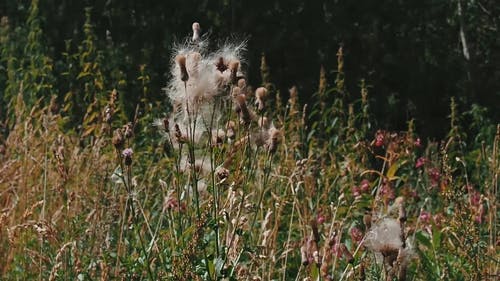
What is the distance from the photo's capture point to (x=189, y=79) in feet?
7.47

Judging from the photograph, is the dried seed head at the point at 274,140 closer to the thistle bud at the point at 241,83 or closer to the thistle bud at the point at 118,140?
the thistle bud at the point at 241,83

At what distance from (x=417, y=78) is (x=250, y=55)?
252 centimetres

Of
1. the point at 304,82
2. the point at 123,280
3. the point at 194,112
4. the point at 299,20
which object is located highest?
the point at 299,20

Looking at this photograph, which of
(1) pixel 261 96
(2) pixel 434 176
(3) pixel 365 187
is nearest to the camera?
(1) pixel 261 96

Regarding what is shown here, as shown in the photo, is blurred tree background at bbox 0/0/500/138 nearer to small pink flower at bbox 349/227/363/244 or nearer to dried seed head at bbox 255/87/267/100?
small pink flower at bbox 349/227/363/244

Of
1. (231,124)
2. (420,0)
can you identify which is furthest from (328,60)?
(231,124)

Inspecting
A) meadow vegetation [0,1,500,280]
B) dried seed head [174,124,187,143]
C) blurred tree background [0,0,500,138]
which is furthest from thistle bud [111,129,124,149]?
blurred tree background [0,0,500,138]

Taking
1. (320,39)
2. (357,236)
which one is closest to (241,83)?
(357,236)

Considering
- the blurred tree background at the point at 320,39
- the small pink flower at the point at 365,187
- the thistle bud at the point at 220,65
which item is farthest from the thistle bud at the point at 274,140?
the blurred tree background at the point at 320,39

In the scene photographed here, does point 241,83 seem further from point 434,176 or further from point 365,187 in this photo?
point 434,176

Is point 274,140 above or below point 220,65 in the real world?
below

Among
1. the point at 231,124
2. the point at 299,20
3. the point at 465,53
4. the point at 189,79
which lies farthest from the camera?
the point at 465,53

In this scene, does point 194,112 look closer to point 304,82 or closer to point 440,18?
point 304,82

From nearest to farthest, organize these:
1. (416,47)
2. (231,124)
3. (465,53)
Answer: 1. (231,124)
2. (416,47)
3. (465,53)
